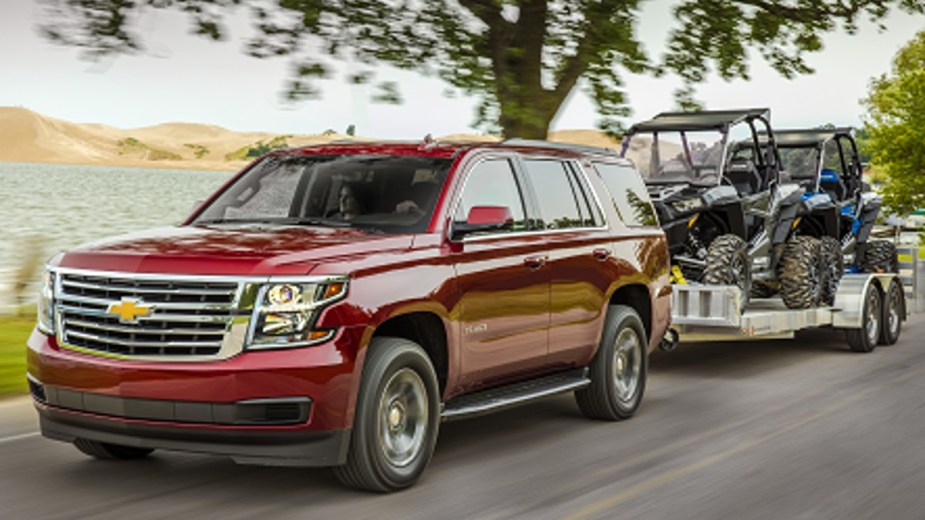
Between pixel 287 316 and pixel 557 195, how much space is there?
3075 millimetres

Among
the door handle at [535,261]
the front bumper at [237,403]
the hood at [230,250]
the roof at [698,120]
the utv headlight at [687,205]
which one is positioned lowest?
the front bumper at [237,403]

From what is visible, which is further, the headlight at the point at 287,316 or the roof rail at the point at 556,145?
the roof rail at the point at 556,145

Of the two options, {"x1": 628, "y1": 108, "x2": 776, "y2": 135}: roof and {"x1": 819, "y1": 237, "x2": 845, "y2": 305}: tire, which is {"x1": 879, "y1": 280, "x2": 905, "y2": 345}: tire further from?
{"x1": 628, "y1": 108, "x2": 776, "y2": 135}: roof

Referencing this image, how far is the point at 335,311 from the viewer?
6.55 m

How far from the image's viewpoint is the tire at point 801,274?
550 inches

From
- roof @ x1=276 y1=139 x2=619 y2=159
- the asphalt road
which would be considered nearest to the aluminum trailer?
the asphalt road

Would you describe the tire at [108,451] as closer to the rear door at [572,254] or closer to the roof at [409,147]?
the roof at [409,147]

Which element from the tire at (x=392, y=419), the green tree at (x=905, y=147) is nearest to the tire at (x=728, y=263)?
the tire at (x=392, y=419)

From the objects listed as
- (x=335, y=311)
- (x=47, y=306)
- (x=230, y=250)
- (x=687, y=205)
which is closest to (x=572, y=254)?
(x=335, y=311)

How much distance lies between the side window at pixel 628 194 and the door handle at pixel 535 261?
1.48m

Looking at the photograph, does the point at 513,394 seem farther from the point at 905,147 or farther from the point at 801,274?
the point at 905,147

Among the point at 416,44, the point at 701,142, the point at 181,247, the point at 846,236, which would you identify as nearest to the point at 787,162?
the point at 846,236

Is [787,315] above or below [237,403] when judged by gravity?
below

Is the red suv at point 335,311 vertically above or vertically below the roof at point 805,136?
below
